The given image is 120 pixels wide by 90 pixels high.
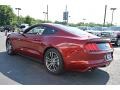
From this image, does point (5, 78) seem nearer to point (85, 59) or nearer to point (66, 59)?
point (66, 59)

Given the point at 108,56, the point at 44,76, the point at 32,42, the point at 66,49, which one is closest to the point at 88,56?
the point at 66,49

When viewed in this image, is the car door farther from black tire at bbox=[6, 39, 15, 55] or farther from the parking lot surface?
black tire at bbox=[6, 39, 15, 55]

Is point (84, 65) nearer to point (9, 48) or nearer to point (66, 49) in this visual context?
point (66, 49)

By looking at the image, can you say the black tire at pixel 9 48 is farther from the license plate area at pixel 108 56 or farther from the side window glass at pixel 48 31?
the license plate area at pixel 108 56

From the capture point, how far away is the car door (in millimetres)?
6738

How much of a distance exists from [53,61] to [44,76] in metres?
0.51

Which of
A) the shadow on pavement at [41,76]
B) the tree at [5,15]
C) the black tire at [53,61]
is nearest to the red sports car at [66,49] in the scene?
the black tire at [53,61]

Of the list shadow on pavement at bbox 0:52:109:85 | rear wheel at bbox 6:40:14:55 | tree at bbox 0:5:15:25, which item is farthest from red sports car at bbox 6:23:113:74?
tree at bbox 0:5:15:25

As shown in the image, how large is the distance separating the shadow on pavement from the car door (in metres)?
0.43

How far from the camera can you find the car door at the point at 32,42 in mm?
6738

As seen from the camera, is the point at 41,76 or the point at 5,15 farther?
the point at 5,15

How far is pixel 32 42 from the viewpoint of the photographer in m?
6.98
